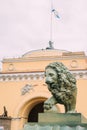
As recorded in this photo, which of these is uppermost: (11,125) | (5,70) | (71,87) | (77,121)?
(5,70)

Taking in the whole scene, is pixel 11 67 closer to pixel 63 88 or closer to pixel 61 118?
pixel 63 88

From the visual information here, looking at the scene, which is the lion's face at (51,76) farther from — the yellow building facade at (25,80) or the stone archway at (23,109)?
the stone archway at (23,109)

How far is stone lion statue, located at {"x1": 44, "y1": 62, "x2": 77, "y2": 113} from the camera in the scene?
14.7ft

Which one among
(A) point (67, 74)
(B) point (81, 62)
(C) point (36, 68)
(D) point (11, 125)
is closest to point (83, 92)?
(B) point (81, 62)

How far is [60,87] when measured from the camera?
4508 mm

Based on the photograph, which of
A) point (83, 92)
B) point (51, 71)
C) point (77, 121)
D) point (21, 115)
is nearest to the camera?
point (77, 121)

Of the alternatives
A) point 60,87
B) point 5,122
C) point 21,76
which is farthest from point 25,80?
point 60,87

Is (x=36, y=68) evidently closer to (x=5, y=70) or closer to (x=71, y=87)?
(x=5, y=70)

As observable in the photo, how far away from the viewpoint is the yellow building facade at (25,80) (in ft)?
66.3

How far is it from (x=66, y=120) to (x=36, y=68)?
54.6 feet

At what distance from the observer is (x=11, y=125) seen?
20375mm

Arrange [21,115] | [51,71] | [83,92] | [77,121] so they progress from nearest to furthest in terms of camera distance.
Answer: [77,121] → [51,71] → [83,92] → [21,115]

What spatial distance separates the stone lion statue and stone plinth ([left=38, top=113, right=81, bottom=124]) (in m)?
0.24

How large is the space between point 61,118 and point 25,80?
1650 centimetres
